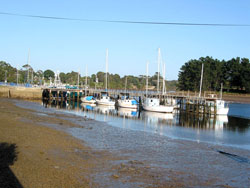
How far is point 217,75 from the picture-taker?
4668 inches

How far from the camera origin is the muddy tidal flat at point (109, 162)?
1180 cm

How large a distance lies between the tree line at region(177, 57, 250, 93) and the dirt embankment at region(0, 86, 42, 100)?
207 feet

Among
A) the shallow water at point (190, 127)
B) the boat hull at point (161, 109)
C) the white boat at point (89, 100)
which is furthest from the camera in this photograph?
the white boat at point (89, 100)

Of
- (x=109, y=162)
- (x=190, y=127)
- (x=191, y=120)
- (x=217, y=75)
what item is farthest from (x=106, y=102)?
(x=217, y=75)

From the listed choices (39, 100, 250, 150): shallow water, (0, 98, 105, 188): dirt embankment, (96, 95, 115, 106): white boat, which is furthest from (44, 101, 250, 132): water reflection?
(0, 98, 105, 188): dirt embankment

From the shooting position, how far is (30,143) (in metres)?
16.8

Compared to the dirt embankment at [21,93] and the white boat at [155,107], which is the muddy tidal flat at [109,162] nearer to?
the white boat at [155,107]

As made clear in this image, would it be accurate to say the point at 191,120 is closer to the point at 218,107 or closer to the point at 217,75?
the point at 218,107

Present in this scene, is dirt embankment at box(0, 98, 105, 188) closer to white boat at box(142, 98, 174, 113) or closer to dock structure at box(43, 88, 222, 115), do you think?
white boat at box(142, 98, 174, 113)

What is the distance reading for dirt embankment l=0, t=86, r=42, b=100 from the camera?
2761 inches

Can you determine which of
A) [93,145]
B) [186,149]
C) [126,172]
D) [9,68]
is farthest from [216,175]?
[9,68]

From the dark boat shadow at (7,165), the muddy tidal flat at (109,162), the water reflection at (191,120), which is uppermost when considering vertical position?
the dark boat shadow at (7,165)

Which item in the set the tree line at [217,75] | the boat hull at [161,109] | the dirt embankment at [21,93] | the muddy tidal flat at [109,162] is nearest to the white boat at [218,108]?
the boat hull at [161,109]

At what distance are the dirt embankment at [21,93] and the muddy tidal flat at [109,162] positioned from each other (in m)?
52.5
